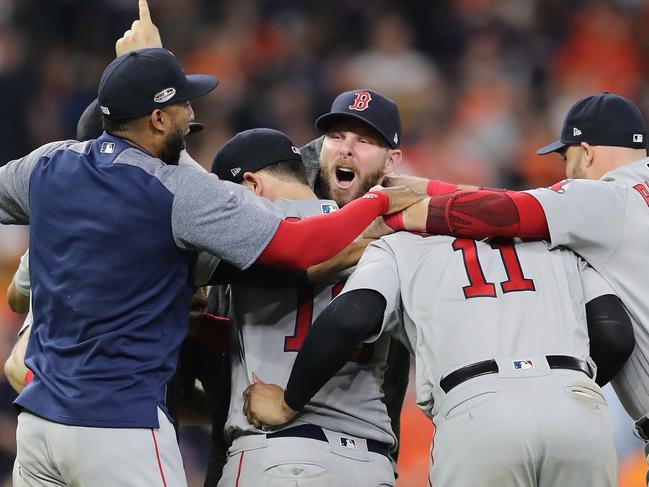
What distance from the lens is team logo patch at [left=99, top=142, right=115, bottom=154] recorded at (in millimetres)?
3164

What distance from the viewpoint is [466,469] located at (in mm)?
3033

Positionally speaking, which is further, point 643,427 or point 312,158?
point 312,158

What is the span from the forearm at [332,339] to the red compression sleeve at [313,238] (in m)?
0.16

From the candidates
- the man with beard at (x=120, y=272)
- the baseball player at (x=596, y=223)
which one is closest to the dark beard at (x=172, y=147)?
the man with beard at (x=120, y=272)

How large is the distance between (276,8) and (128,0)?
4.51ft

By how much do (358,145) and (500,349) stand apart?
1421 millimetres

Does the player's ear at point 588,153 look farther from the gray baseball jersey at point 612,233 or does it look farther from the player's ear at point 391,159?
the player's ear at point 391,159

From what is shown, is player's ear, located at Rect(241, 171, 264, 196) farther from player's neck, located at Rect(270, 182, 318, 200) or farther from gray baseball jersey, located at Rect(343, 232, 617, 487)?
gray baseball jersey, located at Rect(343, 232, 617, 487)

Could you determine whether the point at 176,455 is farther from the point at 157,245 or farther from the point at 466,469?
the point at 466,469

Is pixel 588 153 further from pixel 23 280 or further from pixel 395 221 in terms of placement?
pixel 23 280

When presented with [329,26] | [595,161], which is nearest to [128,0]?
[329,26]

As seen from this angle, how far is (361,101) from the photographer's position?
4230mm

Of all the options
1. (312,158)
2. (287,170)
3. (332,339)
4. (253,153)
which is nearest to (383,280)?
(332,339)

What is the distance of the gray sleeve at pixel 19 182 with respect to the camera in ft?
10.7
